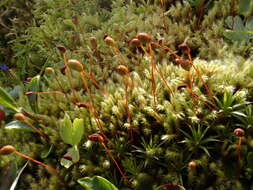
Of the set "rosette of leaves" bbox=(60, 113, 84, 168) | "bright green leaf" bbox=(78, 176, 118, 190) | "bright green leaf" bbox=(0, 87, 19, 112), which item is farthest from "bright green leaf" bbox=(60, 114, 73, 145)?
"bright green leaf" bbox=(0, 87, 19, 112)

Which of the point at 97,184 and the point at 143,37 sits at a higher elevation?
the point at 143,37

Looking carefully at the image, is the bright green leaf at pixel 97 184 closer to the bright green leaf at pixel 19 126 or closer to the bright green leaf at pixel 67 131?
the bright green leaf at pixel 67 131

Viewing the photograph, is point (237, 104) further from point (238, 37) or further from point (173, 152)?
point (238, 37)

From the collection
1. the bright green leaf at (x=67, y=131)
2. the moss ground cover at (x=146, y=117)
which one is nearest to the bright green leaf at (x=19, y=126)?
the moss ground cover at (x=146, y=117)

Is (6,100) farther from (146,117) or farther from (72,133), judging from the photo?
(146,117)

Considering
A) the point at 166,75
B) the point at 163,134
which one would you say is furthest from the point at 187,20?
the point at 163,134

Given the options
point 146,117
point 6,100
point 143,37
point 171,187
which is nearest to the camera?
point 171,187

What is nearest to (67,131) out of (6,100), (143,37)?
(6,100)

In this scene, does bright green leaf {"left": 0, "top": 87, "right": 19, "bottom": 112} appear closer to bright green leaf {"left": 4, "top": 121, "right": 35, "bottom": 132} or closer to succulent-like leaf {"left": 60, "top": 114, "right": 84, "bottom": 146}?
bright green leaf {"left": 4, "top": 121, "right": 35, "bottom": 132}
